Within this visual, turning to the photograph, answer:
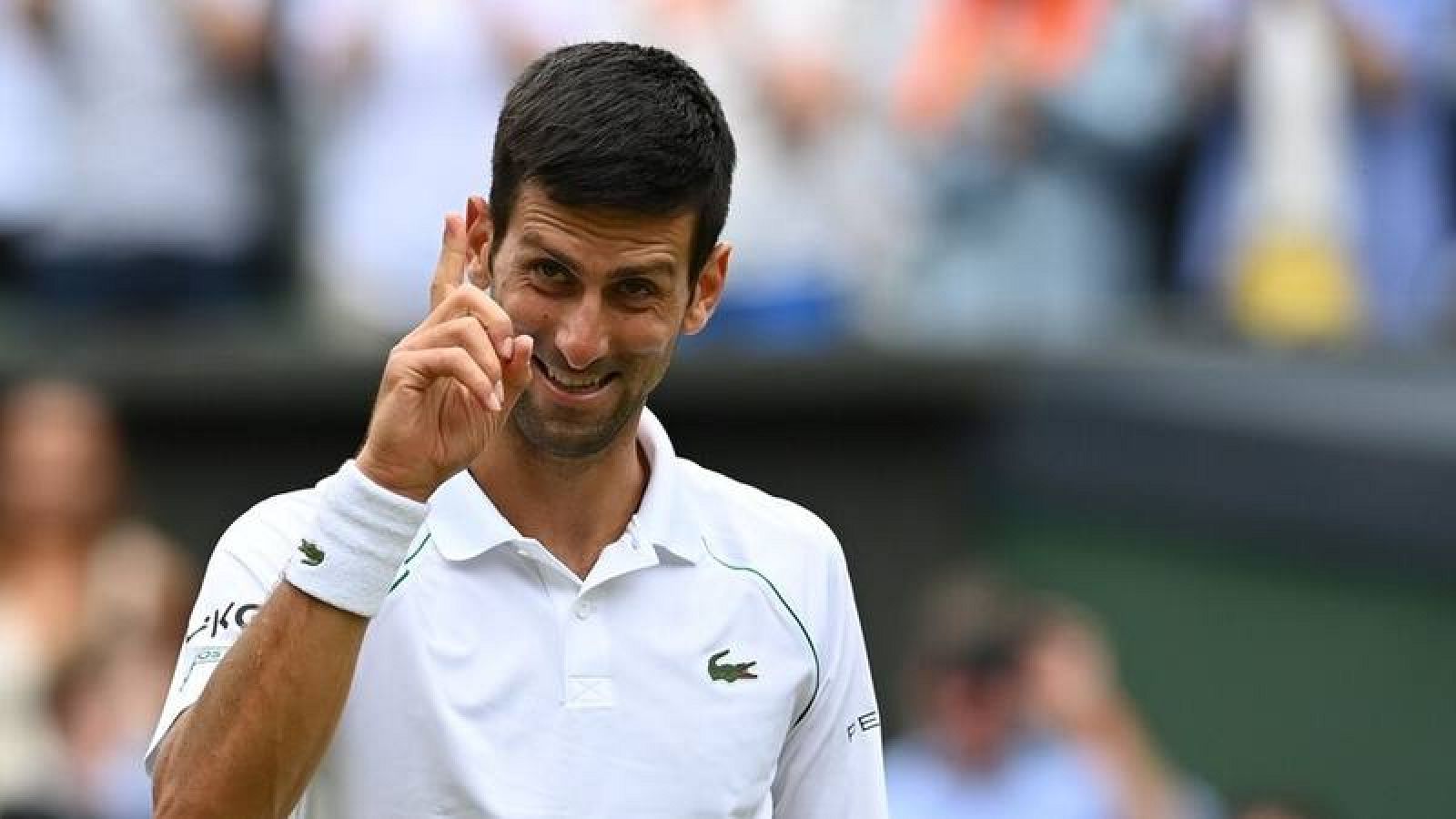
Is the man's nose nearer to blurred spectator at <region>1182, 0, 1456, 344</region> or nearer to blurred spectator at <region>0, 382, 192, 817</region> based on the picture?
blurred spectator at <region>0, 382, 192, 817</region>

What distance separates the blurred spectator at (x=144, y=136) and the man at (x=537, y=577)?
5472mm

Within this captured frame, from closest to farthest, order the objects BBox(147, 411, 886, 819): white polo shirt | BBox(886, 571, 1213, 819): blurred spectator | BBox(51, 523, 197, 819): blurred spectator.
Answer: BBox(147, 411, 886, 819): white polo shirt
BBox(51, 523, 197, 819): blurred spectator
BBox(886, 571, 1213, 819): blurred spectator

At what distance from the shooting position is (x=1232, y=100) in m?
9.02

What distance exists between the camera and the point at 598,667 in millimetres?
3410

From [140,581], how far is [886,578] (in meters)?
2.80

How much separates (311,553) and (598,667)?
42 cm

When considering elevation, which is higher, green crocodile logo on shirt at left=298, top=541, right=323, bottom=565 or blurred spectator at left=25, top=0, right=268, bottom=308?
green crocodile logo on shirt at left=298, top=541, right=323, bottom=565

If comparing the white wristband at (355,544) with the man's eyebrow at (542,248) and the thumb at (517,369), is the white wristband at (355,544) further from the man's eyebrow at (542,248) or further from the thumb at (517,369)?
the man's eyebrow at (542,248)

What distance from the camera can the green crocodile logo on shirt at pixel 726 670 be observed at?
11.5 feet

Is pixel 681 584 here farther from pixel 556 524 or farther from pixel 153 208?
pixel 153 208

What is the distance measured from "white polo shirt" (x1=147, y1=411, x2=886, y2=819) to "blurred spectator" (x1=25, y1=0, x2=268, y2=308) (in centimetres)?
541

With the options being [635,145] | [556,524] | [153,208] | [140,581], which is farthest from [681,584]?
[153,208]

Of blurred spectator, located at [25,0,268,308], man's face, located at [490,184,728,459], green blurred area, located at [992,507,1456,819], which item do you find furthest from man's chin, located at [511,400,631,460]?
blurred spectator, located at [25,0,268,308]

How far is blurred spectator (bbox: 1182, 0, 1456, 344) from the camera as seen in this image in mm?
8844
